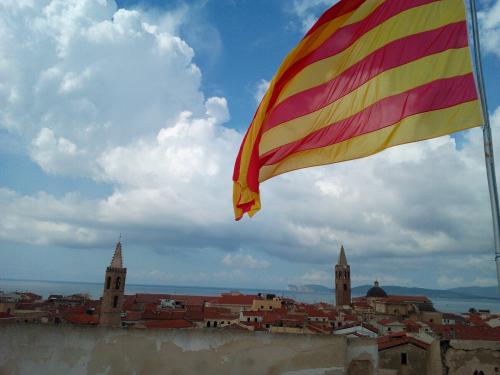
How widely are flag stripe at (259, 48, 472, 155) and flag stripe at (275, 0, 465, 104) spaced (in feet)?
1.49

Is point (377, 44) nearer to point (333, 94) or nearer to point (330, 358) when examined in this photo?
point (333, 94)

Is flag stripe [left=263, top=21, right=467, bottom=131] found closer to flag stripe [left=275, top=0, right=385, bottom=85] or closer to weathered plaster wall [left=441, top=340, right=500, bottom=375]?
flag stripe [left=275, top=0, right=385, bottom=85]

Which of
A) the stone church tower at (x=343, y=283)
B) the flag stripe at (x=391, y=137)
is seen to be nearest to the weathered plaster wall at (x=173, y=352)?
the flag stripe at (x=391, y=137)

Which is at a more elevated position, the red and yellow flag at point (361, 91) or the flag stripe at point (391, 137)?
the red and yellow flag at point (361, 91)

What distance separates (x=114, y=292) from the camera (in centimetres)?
5350

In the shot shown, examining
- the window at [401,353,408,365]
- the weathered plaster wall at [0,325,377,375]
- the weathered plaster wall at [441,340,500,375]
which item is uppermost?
the weathered plaster wall at [0,325,377,375]

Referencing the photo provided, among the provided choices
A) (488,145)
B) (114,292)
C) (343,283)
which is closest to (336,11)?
(488,145)

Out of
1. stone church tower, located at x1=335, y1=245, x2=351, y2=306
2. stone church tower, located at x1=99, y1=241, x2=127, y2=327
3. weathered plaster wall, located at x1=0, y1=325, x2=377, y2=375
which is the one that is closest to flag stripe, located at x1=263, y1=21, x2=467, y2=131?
weathered plaster wall, located at x1=0, y1=325, x2=377, y2=375

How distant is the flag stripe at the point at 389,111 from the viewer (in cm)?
451

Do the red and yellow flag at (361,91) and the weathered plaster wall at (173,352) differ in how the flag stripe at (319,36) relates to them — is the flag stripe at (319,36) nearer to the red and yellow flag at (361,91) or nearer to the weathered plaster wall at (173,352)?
the red and yellow flag at (361,91)

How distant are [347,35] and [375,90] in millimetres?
1098

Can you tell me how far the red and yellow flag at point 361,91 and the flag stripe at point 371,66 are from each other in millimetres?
13

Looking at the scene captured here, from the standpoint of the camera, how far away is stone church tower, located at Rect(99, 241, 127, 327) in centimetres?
5247

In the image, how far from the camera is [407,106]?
16.0ft
